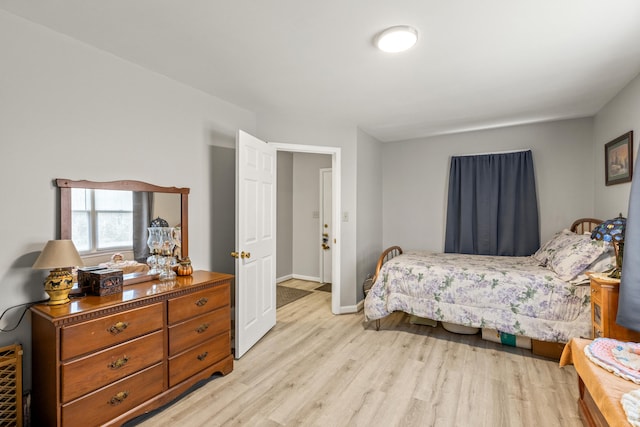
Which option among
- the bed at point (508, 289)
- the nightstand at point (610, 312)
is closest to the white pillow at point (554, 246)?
the bed at point (508, 289)

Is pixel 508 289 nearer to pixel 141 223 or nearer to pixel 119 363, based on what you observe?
pixel 119 363

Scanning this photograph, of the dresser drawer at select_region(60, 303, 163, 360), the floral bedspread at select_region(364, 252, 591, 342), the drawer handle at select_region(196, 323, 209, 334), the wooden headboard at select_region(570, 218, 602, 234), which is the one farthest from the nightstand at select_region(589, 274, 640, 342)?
the dresser drawer at select_region(60, 303, 163, 360)

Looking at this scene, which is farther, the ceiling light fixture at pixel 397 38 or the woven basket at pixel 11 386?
the ceiling light fixture at pixel 397 38

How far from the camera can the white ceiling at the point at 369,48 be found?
5.40 feet

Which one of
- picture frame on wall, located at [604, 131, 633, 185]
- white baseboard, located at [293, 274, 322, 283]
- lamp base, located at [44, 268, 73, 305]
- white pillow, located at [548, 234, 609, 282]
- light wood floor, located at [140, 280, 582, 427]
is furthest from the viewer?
white baseboard, located at [293, 274, 322, 283]

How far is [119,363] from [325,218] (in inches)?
151

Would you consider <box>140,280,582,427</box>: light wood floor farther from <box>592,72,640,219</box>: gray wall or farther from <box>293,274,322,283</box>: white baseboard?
<box>293,274,322,283</box>: white baseboard

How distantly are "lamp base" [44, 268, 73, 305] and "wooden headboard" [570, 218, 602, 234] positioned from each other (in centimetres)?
478

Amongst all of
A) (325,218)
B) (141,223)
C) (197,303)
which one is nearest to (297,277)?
(325,218)

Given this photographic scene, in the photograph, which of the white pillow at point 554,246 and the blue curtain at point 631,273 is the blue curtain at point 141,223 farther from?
the white pillow at point 554,246

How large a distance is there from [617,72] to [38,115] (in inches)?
162

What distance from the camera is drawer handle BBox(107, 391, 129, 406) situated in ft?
5.61

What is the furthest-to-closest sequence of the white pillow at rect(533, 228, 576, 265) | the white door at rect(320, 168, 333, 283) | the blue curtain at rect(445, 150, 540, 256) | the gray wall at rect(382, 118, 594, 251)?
the white door at rect(320, 168, 333, 283) → the blue curtain at rect(445, 150, 540, 256) → the gray wall at rect(382, 118, 594, 251) → the white pillow at rect(533, 228, 576, 265)

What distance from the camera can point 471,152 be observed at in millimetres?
4262
